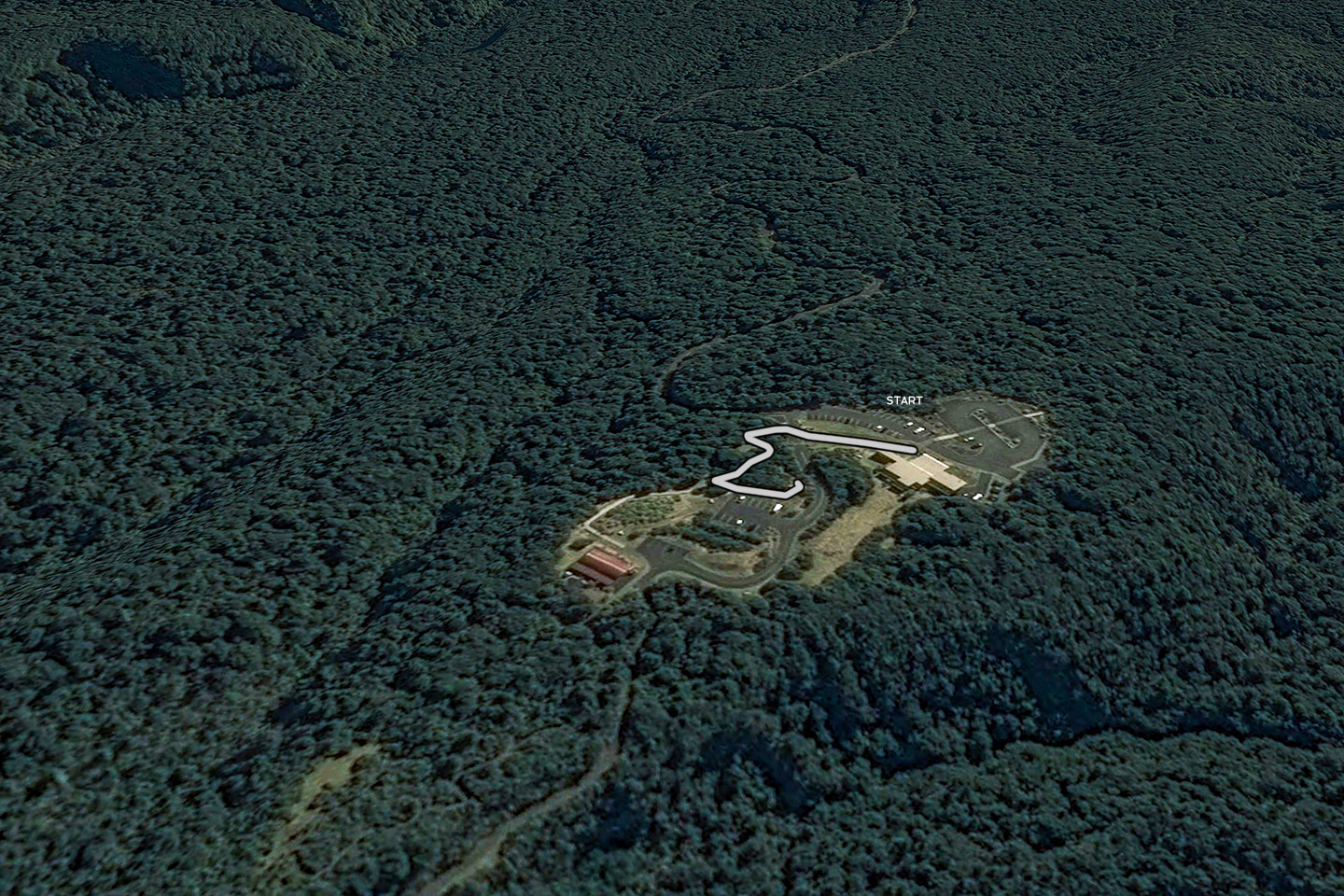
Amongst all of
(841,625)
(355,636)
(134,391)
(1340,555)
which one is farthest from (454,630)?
(1340,555)

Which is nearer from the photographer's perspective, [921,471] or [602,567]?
[602,567]

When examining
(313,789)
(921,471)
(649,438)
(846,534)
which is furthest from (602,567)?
(921,471)

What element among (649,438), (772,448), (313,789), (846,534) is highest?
(313,789)

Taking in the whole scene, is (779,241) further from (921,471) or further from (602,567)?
(602,567)

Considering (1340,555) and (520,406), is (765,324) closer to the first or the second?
(520,406)

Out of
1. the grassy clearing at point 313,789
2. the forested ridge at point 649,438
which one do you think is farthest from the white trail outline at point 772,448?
the grassy clearing at point 313,789

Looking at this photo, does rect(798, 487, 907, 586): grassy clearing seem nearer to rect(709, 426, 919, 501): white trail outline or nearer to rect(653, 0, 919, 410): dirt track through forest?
rect(709, 426, 919, 501): white trail outline
